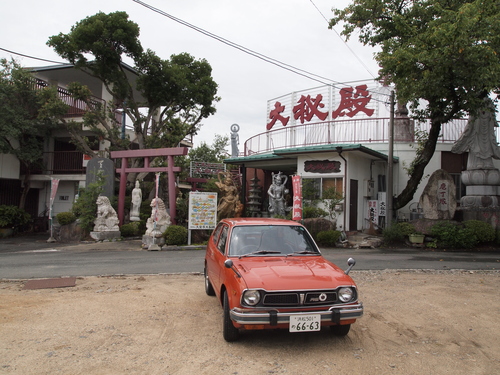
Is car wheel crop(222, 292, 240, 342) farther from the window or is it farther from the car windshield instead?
the window

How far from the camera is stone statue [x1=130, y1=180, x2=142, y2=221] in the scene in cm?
1791

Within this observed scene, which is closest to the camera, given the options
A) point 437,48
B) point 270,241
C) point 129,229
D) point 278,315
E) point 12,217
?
point 278,315

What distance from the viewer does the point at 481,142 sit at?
1620cm

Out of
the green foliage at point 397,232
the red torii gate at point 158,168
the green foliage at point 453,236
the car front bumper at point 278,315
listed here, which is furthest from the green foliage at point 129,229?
the car front bumper at point 278,315

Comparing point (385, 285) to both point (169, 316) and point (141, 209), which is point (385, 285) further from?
point (141, 209)

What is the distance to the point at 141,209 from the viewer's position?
19688mm

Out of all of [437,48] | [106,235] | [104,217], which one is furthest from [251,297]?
[104,217]

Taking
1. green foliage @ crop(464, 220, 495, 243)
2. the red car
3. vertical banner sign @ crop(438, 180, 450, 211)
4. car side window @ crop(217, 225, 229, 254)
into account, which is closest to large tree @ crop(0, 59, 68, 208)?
car side window @ crop(217, 225, 229, 254)

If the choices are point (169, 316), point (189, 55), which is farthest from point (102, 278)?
point (189, 55)

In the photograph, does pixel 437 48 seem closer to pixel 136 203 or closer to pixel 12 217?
pixel 136 203

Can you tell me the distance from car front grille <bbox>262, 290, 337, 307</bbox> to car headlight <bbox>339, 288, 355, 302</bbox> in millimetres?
241

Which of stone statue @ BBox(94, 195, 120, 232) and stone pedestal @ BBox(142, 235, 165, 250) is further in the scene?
stone statue @ BBox(94, 195, 120, 232)

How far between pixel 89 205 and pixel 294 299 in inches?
560

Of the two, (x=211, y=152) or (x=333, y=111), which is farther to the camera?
(x=211, y=152)
